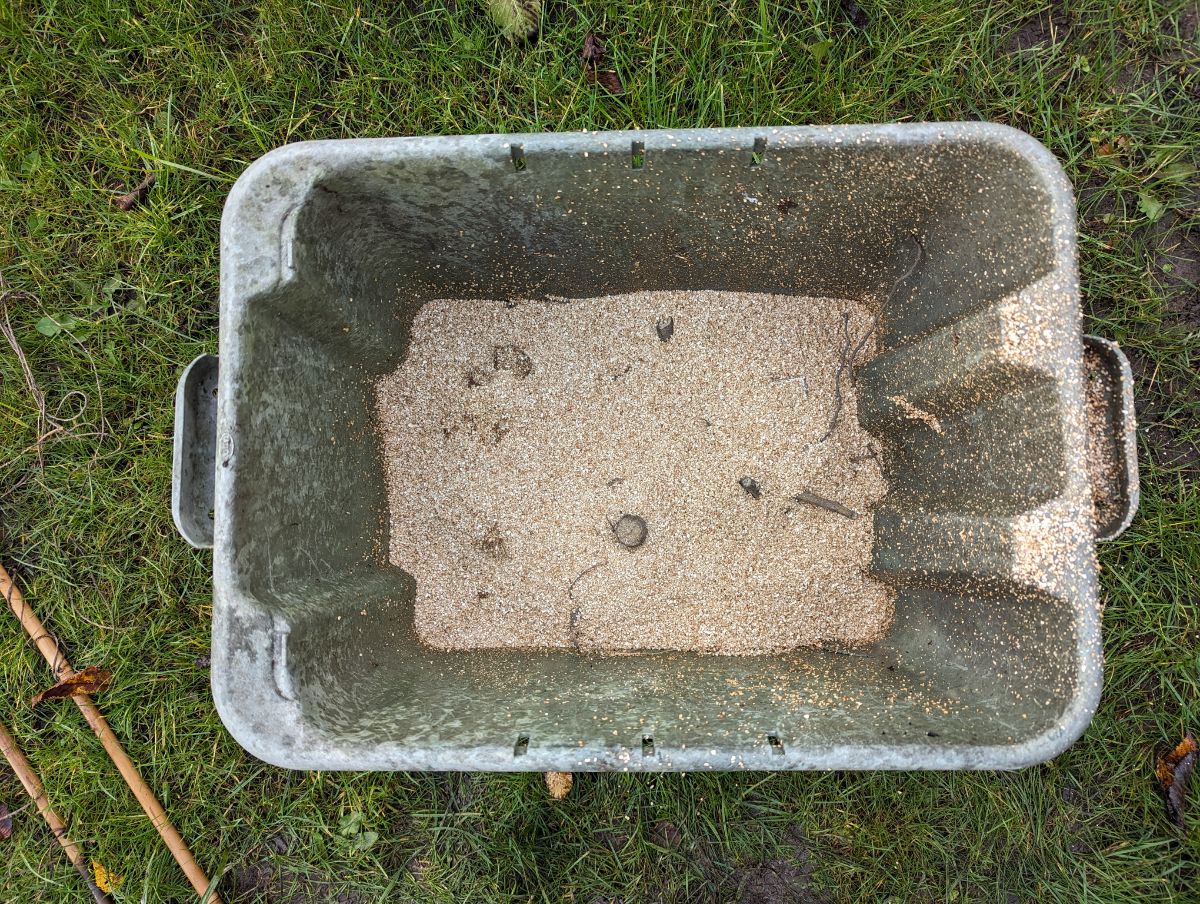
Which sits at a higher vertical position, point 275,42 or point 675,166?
point 275,42

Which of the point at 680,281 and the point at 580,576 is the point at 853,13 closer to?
the point at 680,281

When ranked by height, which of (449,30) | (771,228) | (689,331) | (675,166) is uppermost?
(449,30)

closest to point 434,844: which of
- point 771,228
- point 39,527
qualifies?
point 39,527

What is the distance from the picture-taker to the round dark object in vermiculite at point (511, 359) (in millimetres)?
1421

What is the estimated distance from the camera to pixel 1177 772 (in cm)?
142

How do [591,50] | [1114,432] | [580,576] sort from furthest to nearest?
[591,50], [580,576], [1114,432]

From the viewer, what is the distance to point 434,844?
4.80ft

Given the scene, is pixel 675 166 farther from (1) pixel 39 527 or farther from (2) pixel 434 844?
(1) pixel 39 527

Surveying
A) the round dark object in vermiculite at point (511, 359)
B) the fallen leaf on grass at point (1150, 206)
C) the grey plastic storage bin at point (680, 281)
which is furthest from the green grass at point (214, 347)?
the round dark object in vermiculite at point (511, 359)

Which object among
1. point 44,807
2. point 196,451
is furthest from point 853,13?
point 44,807

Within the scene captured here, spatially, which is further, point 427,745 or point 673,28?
point 673,28

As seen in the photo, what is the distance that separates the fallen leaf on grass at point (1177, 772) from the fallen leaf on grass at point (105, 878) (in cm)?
211

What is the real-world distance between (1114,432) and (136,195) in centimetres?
191

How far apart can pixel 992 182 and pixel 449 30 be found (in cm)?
109
